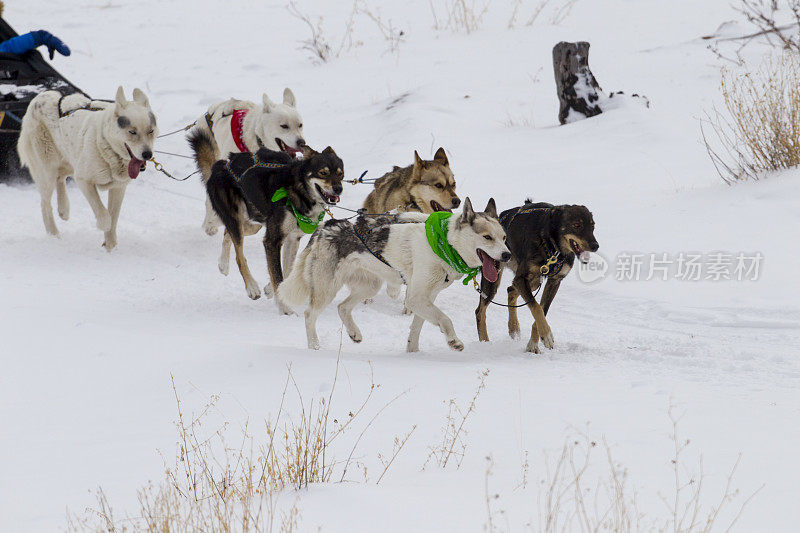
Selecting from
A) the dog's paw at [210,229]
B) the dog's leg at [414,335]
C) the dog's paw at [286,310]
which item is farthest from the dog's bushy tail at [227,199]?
the dog's leg at [414,335]

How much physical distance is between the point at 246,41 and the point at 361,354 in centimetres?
1128

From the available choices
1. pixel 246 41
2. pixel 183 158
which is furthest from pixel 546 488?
pixel 246 41

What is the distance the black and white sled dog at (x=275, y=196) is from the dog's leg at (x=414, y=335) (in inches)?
47.8

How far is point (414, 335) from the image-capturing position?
5074 mm

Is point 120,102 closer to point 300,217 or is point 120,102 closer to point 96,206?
point 96,206

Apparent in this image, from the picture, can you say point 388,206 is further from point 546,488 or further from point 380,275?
point 546,488

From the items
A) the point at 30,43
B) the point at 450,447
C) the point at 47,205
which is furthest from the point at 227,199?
the point at 30,43

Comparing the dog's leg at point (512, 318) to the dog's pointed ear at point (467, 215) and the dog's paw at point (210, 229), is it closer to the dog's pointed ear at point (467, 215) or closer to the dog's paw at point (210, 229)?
the dog's pointed ear at point (467, 215)

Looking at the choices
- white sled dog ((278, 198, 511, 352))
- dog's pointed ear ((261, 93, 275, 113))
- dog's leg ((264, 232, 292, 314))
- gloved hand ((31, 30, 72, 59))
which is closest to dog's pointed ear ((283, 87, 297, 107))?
dog's pointed ear ((261, 93, 275, 113))

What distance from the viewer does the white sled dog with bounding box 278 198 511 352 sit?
4.63m

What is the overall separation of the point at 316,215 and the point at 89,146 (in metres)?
2.37

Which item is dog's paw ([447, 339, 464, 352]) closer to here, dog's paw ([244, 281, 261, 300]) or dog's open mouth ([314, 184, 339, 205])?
dog's open mouth ([314, 184, 339, 205])

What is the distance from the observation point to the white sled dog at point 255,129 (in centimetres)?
714

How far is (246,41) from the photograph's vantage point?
14.8 meters
